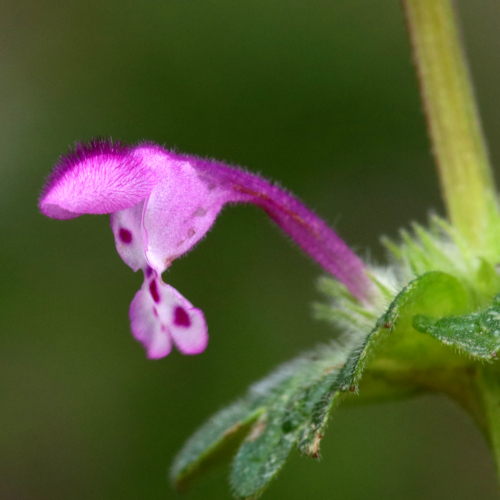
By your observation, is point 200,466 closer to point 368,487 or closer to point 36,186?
point 368,487

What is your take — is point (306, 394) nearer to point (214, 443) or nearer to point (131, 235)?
point (214, 443)

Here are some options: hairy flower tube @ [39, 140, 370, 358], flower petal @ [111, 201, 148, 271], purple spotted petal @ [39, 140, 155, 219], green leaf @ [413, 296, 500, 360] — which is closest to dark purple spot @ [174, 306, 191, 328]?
hairy flower tube @ [39, 140, 370, 358]

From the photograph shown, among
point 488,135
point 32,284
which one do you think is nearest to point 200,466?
point 32,284

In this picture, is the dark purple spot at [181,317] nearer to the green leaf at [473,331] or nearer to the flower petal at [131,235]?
the flower petal at [131,235]

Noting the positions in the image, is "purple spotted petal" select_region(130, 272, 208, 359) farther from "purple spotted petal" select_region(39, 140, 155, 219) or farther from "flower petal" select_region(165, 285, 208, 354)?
"purple spotted petal" select_region(39, 140, 155, 219)

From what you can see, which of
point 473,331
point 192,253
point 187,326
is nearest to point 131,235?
point 187,326

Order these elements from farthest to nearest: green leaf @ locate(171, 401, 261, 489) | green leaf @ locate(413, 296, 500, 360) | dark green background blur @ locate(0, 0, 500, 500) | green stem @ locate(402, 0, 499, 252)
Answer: dark green background blur @ locate(0, 0, 500, 500) → green leaf @ locate(171, 401, 261, 489) → green stem @ locate(402, 0, 499, 252) → green leaf @ locate(413, 296, 500, 360)
